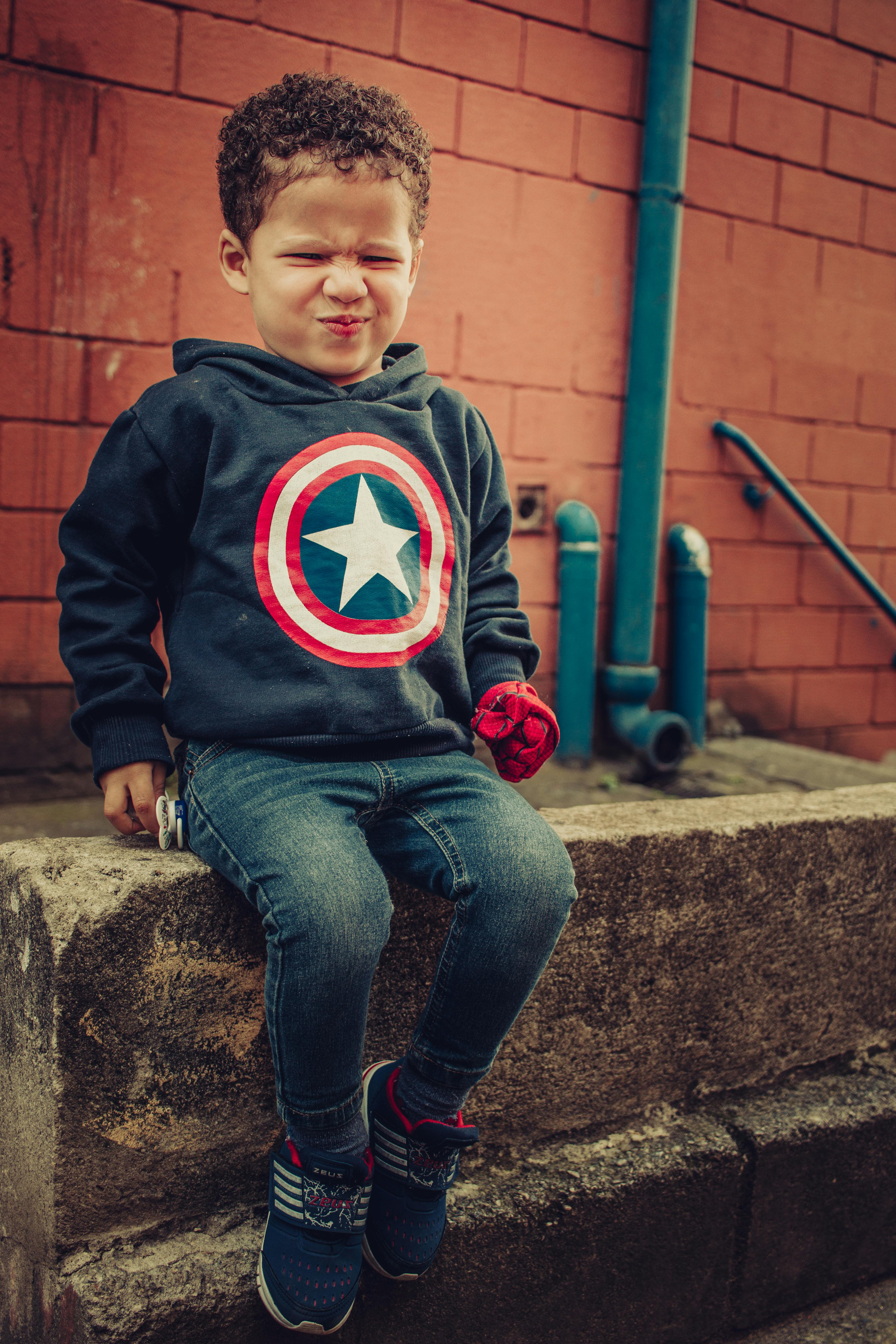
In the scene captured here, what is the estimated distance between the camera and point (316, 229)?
3.93ft

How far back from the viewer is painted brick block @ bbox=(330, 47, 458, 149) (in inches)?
95.3

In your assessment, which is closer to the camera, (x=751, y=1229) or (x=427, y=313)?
(x=751, y=1229)

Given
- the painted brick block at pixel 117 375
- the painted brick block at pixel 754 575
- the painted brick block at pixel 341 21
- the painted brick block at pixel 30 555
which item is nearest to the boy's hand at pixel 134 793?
the painted brick block at pixel 30 555

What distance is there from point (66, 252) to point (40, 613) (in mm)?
820

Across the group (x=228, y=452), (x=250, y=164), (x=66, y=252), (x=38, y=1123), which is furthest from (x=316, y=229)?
(x=66, y=252)

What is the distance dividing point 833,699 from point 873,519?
2.14 feet

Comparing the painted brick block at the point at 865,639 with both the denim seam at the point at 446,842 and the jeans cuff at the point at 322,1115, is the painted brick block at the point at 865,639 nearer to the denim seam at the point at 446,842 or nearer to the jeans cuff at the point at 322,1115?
the denim seam at the point at 446,842

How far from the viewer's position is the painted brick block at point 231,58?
224cm

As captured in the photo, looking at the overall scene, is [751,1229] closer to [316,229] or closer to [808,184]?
[316,229]

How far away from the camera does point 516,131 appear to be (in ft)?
8.70

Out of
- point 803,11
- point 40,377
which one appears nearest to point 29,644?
point 40,377

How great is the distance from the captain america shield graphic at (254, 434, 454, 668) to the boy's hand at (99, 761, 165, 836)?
0.25m

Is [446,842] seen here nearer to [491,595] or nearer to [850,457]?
[491,595]

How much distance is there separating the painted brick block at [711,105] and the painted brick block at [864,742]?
199 cm
